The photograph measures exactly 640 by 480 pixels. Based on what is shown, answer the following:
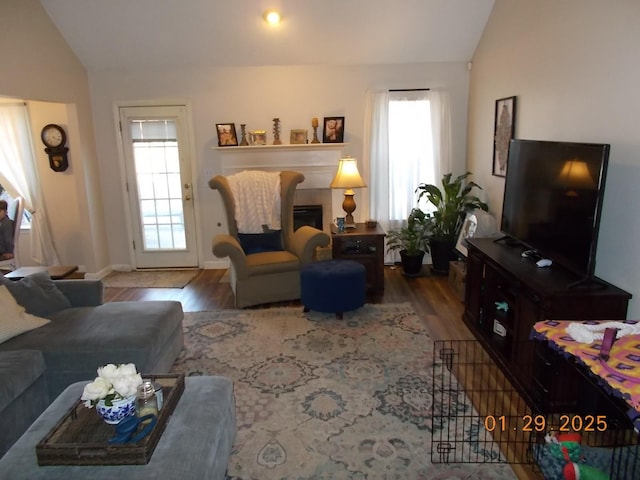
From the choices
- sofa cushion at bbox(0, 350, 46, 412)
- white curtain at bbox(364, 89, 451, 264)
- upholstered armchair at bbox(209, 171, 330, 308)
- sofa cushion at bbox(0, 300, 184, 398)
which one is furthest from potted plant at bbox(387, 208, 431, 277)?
sofa cushion at bbox(0, 350, 46, 412)

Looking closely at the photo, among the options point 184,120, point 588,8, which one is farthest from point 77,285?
point 588,8

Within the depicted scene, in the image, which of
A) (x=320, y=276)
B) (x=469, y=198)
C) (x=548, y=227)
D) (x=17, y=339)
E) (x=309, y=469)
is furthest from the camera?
(x=469, y=198)

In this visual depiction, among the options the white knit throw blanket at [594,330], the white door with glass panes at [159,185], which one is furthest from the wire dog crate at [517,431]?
the white door with glass panes at [159,185]

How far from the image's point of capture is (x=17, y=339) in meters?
2.80

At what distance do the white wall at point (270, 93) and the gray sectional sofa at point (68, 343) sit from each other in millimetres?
2612

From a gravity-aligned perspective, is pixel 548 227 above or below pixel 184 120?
below

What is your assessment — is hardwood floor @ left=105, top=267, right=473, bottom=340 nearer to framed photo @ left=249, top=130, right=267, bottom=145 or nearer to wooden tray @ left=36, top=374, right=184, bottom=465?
framed photo @ left=249, top=130, right=267, bottom=145

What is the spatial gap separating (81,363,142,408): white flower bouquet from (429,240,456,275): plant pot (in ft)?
13.0

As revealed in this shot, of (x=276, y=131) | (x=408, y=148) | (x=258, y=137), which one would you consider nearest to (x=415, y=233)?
(x=408, y=148)

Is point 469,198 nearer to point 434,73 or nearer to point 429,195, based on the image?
point 429,195

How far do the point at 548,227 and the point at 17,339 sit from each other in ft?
10.8

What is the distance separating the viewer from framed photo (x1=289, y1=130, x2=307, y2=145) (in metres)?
5.32

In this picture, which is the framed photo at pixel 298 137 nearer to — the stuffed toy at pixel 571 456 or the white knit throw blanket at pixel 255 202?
the white knit throw blanket at pixel 255 202

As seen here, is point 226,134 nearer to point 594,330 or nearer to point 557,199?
point 557,199
